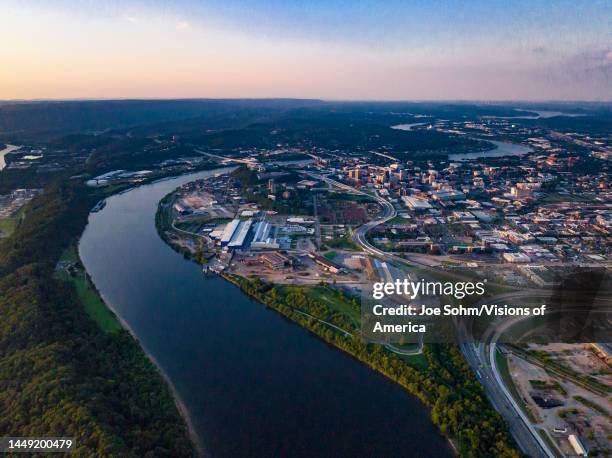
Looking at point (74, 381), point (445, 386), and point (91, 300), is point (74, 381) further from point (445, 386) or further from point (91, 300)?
point (445, 386)

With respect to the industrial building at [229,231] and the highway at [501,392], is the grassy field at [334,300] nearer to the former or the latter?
the highway at [501,392]

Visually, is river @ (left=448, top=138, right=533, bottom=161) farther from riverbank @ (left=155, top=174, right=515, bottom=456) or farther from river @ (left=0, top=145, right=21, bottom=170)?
river @ (left=0, top=145, right=21, bottom=170)

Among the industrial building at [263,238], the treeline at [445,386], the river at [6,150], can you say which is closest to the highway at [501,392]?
the treeline at [445,386]

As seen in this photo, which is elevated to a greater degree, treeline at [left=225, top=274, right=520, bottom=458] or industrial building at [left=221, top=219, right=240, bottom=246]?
industrial building at [left=221, top=219, right=240, bottom=246]

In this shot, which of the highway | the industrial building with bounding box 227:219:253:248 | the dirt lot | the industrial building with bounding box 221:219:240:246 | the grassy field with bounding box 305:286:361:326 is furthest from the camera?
the industrial building with bounding box 221:219:240:246

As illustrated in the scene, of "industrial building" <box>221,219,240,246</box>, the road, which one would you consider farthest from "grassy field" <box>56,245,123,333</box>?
the road

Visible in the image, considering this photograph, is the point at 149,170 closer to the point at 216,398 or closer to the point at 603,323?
the point at 216,398
